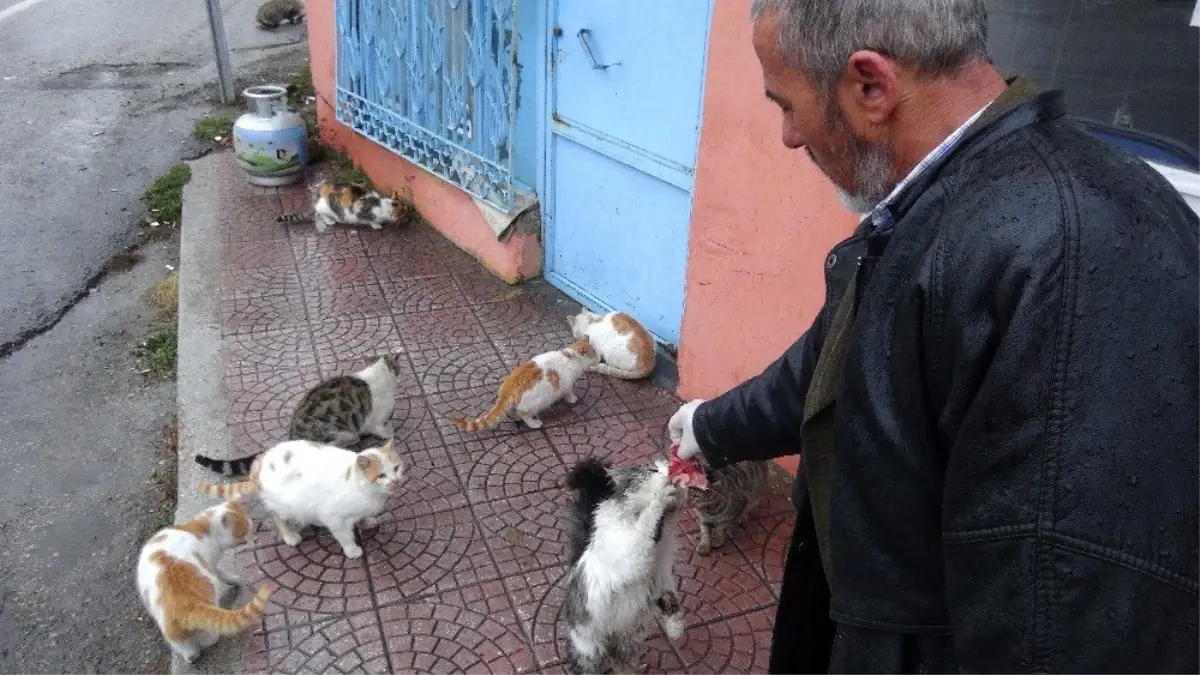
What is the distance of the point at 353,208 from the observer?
710 cm

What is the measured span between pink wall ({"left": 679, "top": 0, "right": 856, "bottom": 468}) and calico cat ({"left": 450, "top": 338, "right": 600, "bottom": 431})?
71 cm

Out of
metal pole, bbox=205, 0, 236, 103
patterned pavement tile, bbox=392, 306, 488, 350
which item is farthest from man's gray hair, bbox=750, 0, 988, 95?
metal pole, bbox=205, 0, 236, 103

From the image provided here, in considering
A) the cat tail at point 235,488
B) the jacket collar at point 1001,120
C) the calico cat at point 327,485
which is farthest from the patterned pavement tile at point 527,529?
the jacket collar at point 1001,120

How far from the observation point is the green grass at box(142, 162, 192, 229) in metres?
7.88

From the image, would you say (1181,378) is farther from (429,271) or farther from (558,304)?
(429,271)

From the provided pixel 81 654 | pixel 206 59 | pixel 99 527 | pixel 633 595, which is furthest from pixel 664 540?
pixel 206 59

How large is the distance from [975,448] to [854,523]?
0.31 metres

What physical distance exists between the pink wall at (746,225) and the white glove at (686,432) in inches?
55.1

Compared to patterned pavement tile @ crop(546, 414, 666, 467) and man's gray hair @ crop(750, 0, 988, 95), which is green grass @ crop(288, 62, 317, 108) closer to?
patterned pavement tile @ crop(546, 414, 666, 467)

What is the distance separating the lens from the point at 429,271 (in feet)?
21.7

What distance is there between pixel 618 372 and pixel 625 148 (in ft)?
4.27

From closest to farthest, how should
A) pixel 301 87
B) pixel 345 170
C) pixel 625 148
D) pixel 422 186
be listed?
1. pixel 625 148
2. pixel 422 186
3. pixel 345 170
4. pixel 301 87

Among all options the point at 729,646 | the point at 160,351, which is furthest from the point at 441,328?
the point at 729,646

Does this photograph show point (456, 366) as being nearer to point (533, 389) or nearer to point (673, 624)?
point (533, 389)
